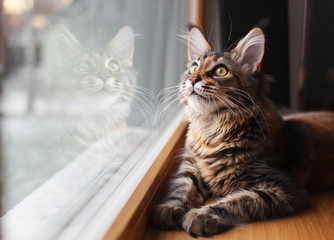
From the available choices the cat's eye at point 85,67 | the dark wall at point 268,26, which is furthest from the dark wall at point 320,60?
the cat's eye at point 85,67

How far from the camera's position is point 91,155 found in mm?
1211

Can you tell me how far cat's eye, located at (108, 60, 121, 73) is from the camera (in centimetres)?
124

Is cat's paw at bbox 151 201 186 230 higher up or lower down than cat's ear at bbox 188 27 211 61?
lower down

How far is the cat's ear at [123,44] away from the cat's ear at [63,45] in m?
0.13

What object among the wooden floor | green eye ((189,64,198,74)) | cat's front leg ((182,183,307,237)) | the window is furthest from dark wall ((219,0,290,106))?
the wooden floor

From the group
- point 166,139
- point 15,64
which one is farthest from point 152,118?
point 15,64

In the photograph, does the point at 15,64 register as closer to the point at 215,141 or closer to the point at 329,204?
the point at 215,141

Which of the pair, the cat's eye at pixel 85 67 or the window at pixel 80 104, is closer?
the window at pixel 80 104

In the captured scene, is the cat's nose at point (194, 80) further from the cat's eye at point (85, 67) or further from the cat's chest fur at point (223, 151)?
the cat's eye at point (85, 67)

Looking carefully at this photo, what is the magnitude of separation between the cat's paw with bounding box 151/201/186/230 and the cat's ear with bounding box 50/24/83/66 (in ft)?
1.96

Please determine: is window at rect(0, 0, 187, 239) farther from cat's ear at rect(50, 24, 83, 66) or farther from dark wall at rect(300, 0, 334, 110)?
dark wall at rect(300, 0, 334, 110)

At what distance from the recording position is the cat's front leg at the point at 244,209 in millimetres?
1051

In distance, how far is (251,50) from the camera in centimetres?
119

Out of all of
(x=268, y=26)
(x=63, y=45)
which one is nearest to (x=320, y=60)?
(x=268, y=26)
